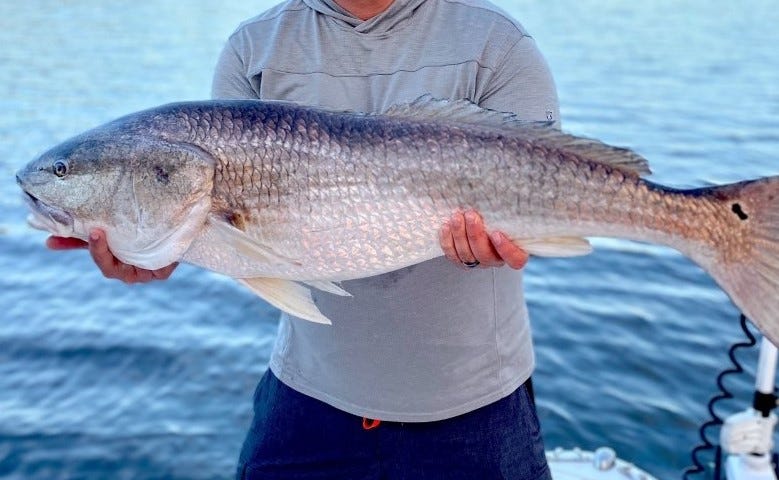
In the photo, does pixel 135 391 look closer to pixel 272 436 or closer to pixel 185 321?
pixel 185 321

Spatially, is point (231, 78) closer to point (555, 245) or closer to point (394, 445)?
point (555, 245)

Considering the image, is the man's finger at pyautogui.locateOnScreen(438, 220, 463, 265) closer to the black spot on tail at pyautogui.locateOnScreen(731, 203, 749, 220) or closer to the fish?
the fish

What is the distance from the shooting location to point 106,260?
2809 mm

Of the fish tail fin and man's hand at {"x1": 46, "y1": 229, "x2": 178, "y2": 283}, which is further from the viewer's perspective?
man's hand at {"x1": 46, "y1": 229, "x2": 178, "y2": 283}

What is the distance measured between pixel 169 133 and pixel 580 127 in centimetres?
1076

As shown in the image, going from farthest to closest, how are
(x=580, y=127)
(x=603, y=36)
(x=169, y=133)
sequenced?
(x=603, y=36) → (x=580, y=127) → (x=169, y=133)

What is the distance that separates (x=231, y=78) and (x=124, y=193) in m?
0.59

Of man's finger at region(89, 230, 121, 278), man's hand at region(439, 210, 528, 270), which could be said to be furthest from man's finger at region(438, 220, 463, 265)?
man's finger at region(89, 230, 121, 278)

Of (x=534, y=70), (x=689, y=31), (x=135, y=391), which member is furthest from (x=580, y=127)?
(x=689, y=31)

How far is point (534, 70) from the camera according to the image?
2.80 meters

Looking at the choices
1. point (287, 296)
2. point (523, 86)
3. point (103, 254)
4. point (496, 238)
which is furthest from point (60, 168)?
point (523, 86)

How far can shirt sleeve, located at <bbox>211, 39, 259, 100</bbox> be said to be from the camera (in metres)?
3.01

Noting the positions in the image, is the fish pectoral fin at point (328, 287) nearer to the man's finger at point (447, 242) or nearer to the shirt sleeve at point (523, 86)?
the man's finger at point (447, 242)

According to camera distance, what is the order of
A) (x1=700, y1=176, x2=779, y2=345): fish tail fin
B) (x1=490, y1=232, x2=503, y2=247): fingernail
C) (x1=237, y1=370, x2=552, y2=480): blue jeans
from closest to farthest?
1. (x1=700, y1=176, x2=779, y2=345): fish tail fin
2. (x1=490, y1=232, x2=503, y2=247): fingernail
3. (x1=237, y1=370, x2=552, y2=480): blue jeans
